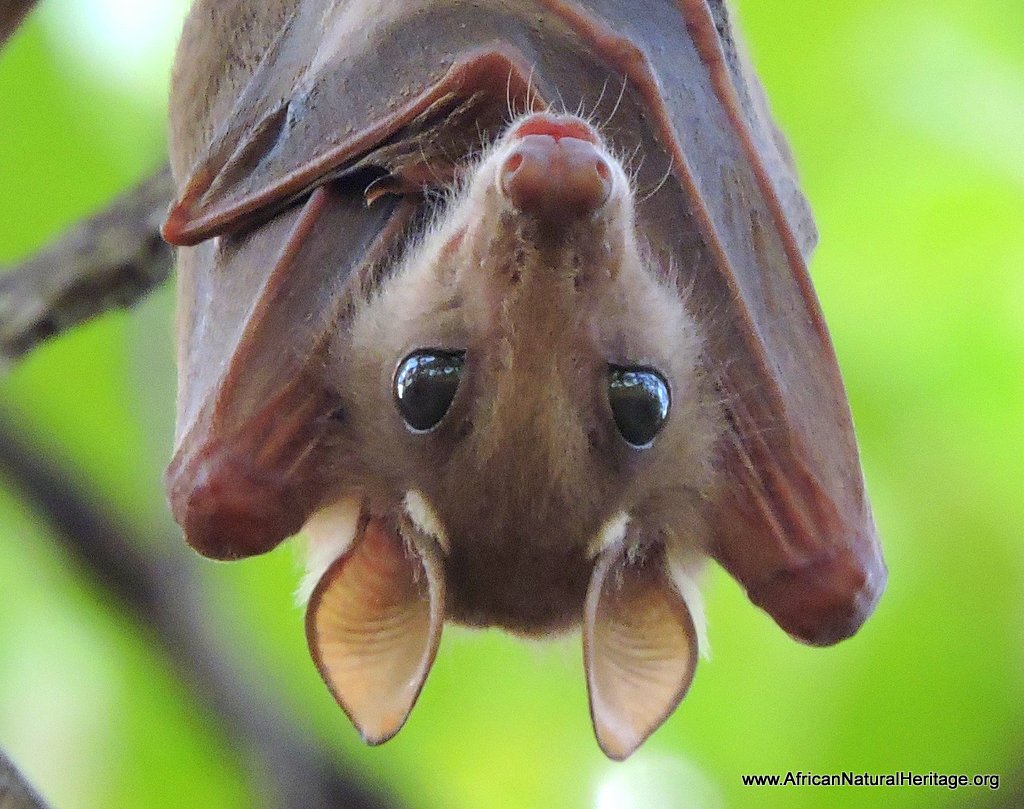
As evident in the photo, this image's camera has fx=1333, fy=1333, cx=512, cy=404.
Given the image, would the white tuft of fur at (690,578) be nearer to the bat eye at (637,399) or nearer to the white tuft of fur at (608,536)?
the white tuft of fur at (608,536)

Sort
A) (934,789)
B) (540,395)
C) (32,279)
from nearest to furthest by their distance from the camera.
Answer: (540,395), (32,279), (934,789)

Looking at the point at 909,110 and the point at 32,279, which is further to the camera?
the point at 909,110

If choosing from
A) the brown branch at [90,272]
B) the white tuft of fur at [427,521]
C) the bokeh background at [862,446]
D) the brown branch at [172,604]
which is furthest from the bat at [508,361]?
the bokeh background at [862,446]

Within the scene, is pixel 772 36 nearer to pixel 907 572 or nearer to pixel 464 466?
pixel 907 572

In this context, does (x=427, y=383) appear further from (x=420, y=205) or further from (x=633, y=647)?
(x=633, y=647)

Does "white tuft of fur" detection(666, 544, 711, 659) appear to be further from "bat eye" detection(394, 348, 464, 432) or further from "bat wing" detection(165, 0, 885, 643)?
"bat eye" detection(394, 348, 464, 432)

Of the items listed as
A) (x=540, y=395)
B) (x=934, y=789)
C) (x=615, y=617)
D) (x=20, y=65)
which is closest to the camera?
(x=540, y=395)

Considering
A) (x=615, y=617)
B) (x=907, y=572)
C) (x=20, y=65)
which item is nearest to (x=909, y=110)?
(x=907, y=572)
